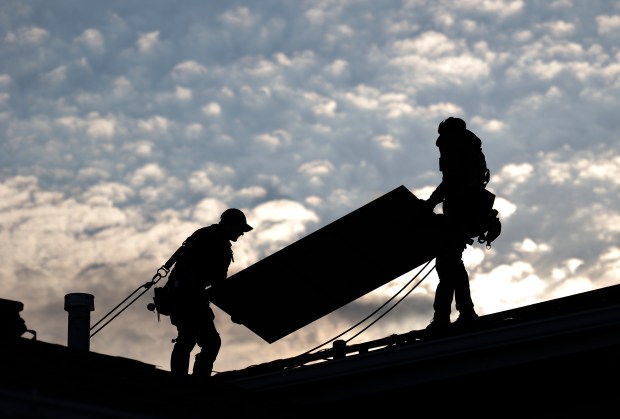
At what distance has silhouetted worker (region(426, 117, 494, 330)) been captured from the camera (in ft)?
36.4

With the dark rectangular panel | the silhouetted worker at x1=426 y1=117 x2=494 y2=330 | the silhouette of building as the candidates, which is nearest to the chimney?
the dark rectangular panel

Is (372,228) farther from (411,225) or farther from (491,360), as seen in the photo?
(491,360)

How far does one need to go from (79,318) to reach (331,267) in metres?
3.07

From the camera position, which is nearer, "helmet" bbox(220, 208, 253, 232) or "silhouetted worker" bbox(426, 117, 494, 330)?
"silhouetted worker" bbox(426, 117, 494, 330)

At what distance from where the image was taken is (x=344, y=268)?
12.3m

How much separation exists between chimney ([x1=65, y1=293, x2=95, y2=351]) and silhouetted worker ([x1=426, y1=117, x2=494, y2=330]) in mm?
4177

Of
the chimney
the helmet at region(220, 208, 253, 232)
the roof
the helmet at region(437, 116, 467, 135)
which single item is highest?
the helmet at region(437, 116, 467, 135)

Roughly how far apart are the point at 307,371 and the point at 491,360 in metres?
1.85

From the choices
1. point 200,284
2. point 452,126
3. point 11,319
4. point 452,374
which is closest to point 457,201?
point 452,126

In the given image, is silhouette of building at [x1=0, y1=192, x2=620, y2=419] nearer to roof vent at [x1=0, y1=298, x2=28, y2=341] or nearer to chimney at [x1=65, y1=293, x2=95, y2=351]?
roof vent at [x1=0, y1=298, x2=28, y2=341]

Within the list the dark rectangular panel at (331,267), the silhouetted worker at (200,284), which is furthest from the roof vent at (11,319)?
the dark rectangular panel at (331,267)

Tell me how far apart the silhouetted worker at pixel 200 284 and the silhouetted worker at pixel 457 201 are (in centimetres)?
243

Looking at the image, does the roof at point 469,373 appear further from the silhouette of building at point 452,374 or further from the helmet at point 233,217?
the helmet at point 233,217

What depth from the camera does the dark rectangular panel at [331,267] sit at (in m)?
11.5
